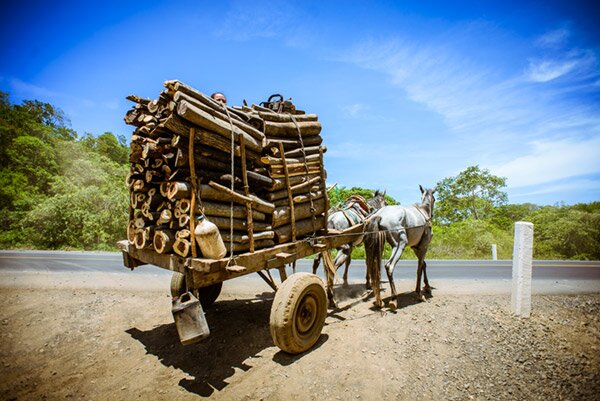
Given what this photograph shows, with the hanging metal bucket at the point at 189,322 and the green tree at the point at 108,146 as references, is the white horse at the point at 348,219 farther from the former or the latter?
the green tree at the point at 108,146

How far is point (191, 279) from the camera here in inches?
124

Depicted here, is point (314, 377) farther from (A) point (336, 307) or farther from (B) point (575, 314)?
(B) point (575, 314)

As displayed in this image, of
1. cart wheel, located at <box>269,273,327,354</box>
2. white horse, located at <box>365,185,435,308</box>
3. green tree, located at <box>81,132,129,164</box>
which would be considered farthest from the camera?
green tree, located at <box>81,132,129,164</box>

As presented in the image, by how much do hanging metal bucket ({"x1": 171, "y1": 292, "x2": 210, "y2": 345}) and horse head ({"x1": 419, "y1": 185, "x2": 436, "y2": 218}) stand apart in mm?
6408

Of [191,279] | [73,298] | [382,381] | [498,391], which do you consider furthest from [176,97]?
[73,298]

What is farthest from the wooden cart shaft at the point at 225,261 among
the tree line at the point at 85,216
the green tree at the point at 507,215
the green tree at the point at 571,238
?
the green tree at the point at 507,215

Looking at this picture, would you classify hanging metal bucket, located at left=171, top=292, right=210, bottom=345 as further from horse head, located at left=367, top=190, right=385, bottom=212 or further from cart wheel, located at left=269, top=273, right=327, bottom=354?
horse head, located at left=367, top=190, right=385, bottom=212

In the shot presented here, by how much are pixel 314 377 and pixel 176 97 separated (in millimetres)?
3762

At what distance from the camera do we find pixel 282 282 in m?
3.94

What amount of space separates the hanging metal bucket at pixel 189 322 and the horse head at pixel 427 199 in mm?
6408

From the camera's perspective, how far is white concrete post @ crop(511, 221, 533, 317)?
4.89 meters

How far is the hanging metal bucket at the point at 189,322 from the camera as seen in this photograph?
2924mm

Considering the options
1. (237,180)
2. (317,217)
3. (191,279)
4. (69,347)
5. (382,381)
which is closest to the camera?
(191,279)

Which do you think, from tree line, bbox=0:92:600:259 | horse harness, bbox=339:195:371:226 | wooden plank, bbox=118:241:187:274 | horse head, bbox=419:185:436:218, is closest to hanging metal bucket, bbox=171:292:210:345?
wooden plank, bbox=118:241:187:274
